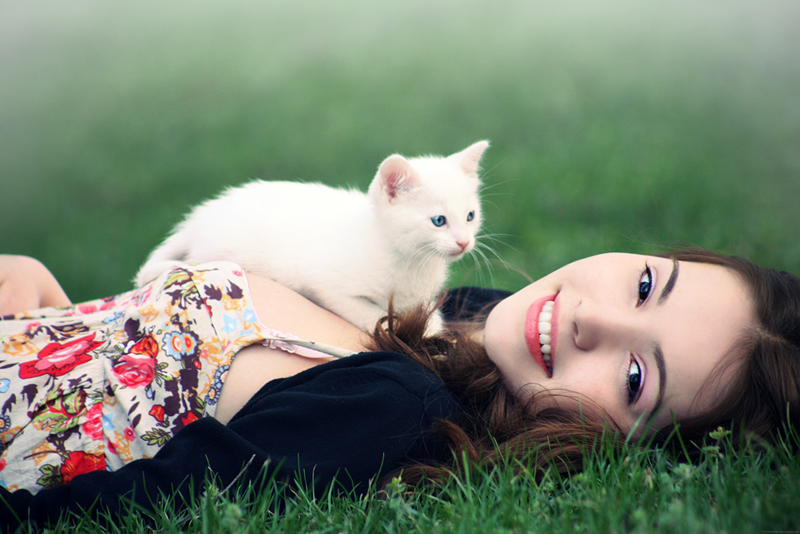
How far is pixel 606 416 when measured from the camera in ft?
4.53

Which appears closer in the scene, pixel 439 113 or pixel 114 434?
pixel 114 434

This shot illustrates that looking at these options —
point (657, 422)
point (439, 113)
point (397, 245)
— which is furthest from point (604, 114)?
point (657, 422)

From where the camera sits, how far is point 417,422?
139cm

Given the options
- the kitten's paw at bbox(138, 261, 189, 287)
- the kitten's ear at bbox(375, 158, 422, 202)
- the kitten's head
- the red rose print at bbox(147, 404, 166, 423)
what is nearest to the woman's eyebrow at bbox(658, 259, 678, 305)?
the kitten's head

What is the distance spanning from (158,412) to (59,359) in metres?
0.34

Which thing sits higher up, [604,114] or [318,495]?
[604,114]

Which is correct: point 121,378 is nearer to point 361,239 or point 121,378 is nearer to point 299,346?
point 299,346

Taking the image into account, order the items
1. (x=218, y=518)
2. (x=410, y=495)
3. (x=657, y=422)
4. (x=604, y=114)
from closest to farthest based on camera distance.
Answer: (x=218, y=518) < (x=410, y=495) < (x=657, y=422) < (x=604, y=114)

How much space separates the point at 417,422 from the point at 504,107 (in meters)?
4.96

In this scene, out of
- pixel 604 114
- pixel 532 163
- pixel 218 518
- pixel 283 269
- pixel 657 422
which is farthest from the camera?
pixel 604 114

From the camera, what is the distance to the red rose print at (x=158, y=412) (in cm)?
139

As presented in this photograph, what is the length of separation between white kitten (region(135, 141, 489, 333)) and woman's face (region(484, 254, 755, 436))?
539 mm

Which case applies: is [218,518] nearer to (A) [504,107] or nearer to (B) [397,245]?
(B) [397,245]

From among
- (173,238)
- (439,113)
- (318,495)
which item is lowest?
(318,495)
